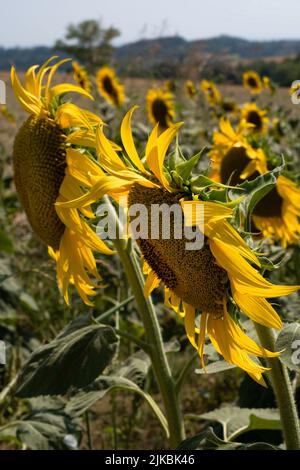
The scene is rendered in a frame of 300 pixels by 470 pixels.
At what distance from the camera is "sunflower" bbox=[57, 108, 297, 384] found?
27.2 inches

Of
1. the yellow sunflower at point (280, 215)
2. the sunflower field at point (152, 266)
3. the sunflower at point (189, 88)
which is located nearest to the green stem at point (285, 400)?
the sunflower field at point (152, 266)

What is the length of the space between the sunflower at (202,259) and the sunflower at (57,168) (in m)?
0.14

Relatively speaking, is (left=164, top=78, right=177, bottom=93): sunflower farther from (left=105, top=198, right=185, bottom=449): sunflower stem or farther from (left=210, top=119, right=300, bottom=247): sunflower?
(left=105, top=198, right=185, bottom=449): sunflower stem

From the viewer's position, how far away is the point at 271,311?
29.1 inches

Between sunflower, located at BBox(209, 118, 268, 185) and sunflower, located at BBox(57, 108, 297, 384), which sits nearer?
sunflower, located at BBox(57, 108, 297, 384)

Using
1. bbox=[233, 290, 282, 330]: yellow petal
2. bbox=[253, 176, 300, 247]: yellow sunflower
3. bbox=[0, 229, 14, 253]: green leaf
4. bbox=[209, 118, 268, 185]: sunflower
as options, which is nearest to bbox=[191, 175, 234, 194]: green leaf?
bbox=[233, 290, 282, 330]: yellow petal

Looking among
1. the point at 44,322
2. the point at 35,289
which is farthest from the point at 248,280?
the point at 35,289

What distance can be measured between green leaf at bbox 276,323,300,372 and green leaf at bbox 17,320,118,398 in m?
0.33

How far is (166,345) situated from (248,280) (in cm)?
62

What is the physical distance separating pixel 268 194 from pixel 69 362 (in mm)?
929

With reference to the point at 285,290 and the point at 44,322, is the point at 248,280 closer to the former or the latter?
the point at 285,290

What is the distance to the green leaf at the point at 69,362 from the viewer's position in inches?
39.9

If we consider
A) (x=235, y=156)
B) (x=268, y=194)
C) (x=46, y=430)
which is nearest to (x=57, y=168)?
(x=46, y=430)

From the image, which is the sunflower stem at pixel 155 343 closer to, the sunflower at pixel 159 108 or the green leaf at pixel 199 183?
the green leaf at pixel 199 183
